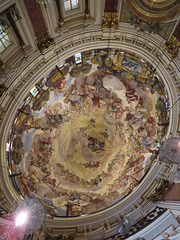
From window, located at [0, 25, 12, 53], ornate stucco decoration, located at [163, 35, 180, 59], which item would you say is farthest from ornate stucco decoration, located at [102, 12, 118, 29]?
window, located at [0, 25, 12, 53]

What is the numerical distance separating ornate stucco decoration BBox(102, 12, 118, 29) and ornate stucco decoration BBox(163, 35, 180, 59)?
2.01m

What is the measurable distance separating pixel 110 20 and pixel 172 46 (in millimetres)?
2453

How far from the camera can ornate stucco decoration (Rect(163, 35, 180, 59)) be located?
23.8 ft

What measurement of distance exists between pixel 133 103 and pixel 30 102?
542 centimetres

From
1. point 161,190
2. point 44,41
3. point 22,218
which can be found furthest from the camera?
point 161,190

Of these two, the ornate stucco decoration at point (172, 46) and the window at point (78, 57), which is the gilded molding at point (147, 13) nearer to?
the ornate stucco decoration at point (172, 46)

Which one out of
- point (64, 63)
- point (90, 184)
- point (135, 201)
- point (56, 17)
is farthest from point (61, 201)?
point (56, 17)

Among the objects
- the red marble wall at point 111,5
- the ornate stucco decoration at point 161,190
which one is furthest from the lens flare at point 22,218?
the red marble wall at point 111,5

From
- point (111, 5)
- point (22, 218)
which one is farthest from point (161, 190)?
point (111, 5)

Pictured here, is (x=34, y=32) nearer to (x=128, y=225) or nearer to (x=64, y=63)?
(x=64, y=63)

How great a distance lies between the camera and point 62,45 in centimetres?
751

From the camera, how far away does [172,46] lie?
7.38 meters

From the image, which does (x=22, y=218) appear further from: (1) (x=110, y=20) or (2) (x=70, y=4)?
(1) (x=110, y=20)

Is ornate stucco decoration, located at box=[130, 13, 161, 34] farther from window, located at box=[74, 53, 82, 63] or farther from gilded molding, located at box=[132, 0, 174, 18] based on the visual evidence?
window, located at box=[74, 53, 82, 63]
